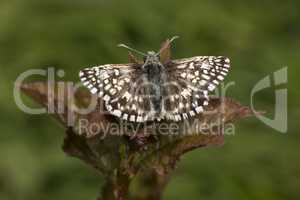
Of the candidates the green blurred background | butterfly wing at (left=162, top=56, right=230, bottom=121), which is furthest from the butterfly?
the green blurred background

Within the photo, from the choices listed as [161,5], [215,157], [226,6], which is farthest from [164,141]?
[226,6]

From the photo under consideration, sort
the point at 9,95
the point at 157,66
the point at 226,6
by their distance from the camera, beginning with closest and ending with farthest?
1. the point at 157,66
2. the point at 9,95
3. the point at 226,6

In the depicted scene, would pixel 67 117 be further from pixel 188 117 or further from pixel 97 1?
pixel 97 1

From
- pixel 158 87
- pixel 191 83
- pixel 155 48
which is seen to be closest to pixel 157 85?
pixel 158 87

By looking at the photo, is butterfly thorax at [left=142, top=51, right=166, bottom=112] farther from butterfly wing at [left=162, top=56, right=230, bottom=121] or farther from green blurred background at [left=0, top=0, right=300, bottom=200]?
green blurred background at [left=0, top=0, right=300, bottom=200]

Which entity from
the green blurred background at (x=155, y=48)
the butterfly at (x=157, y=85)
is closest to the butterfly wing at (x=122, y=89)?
the butterfly at (x=157, y=85)

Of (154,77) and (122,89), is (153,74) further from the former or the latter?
(122,89)
